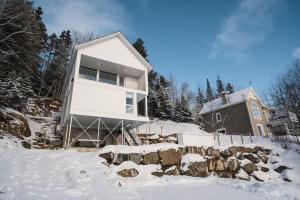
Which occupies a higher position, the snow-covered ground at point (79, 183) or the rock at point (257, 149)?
the rock at point (257, 149)

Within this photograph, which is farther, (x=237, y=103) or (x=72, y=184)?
(x=237, y=103)

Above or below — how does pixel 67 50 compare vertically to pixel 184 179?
above

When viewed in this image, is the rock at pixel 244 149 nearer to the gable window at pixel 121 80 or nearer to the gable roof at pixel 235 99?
the gable window at pixel 121 80

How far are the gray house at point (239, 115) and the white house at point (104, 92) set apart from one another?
53.6 ft

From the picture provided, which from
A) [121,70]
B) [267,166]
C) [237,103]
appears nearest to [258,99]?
[237,103]

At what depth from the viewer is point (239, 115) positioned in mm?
29828

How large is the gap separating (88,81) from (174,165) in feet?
28.1

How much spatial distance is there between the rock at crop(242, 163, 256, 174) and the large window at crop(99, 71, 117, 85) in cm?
1215

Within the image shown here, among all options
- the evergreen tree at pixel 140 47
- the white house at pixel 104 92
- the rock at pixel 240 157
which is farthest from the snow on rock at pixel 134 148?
the evergreen tree at pixel 140 47

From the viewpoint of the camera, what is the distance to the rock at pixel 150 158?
1193 cm

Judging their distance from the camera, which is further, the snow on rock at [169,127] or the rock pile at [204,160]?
the snow on rock at [169,127]

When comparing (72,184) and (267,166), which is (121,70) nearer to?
(72,184)

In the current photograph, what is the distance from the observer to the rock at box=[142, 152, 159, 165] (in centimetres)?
1193

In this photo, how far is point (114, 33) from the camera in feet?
57.1
